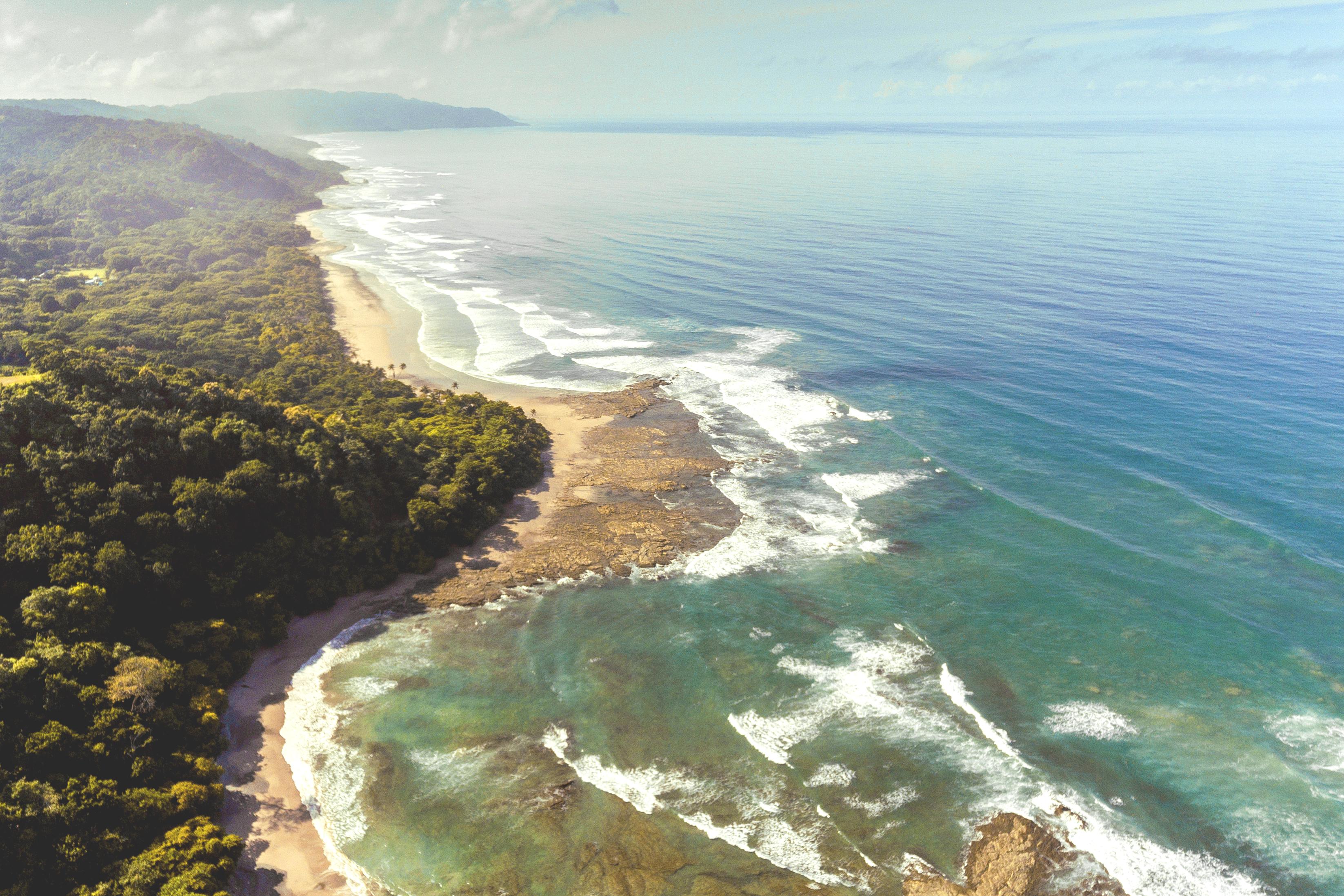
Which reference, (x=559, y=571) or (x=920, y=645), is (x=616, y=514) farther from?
(x=920, y=645)

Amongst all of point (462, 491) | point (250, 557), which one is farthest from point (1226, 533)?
point (250, 557)

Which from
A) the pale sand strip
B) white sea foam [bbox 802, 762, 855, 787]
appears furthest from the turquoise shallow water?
the pale sand strip

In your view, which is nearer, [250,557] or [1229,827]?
[1229,827]

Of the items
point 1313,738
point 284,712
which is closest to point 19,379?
point 284,712

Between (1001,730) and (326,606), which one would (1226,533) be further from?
(326,606)

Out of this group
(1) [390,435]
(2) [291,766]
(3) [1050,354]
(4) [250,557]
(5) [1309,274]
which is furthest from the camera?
(5) [1309,274]

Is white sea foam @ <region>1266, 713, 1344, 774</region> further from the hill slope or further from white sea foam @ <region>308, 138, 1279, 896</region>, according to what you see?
the hill slope

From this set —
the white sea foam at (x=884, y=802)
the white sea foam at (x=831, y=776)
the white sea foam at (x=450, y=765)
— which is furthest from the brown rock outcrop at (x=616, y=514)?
the white sea foam at (x=884, y=802)
